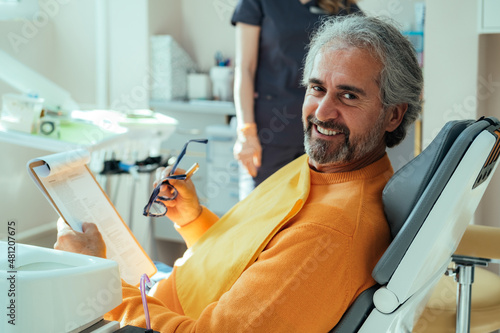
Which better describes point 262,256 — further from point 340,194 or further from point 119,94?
point 119,94

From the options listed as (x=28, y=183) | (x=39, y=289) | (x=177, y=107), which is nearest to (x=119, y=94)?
(x=177, y=107)

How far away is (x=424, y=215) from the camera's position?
1.04m

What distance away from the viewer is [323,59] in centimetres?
133

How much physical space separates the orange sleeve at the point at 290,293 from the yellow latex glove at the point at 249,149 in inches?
40.1

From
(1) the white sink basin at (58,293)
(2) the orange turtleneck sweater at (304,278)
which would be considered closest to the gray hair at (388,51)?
→ (2) the orange turtleneck sweater at (304,278)

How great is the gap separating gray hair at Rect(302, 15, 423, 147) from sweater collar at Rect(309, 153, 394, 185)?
13 cm

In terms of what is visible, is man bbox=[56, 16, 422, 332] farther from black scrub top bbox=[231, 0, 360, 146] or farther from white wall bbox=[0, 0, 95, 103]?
white wall bbox=[0, 0, 95, 103]

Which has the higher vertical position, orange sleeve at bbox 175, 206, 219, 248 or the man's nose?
the man's nose

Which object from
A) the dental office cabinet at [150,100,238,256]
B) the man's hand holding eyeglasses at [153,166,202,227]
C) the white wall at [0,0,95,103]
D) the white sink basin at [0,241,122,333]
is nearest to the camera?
the white sink basin at [0,241,122,333]

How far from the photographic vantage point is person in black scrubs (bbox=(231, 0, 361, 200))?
2.21 metres

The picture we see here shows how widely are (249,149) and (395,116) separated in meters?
0.85

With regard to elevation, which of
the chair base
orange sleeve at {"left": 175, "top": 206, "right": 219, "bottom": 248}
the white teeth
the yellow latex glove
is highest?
the white teeth

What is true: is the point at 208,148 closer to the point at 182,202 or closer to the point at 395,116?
the point at 182,202

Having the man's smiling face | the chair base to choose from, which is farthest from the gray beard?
the chair base
